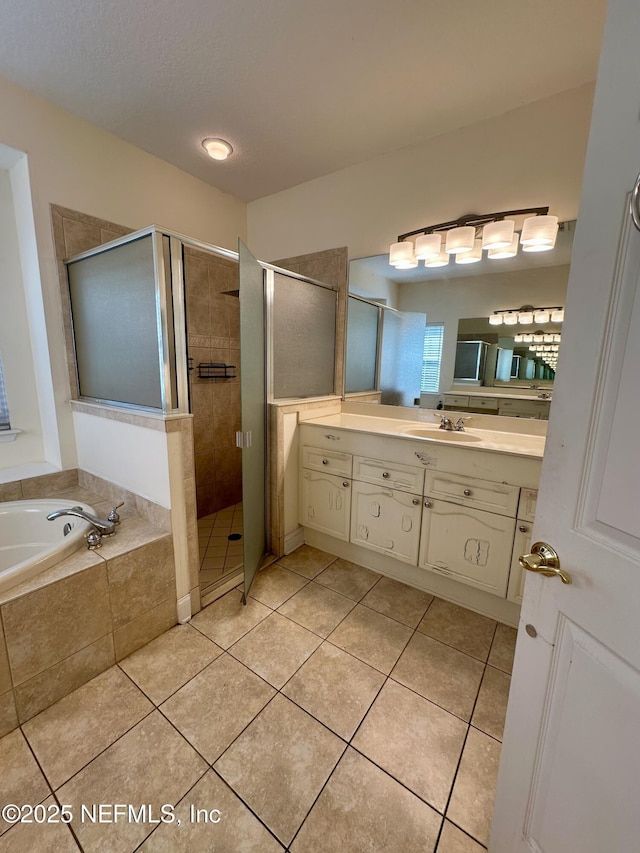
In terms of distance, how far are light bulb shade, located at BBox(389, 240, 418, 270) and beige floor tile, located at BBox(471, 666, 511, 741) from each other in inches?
88.0

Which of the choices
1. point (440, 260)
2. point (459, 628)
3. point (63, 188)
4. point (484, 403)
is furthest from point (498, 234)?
point (63, 188)

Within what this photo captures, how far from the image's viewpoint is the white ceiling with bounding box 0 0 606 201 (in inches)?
54.4

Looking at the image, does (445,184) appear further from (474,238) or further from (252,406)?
(252,406)

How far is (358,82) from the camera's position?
1.71 m

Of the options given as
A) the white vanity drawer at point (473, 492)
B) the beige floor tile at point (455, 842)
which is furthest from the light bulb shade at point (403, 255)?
the beige floor tile at point (455, 842)

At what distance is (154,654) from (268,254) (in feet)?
9.44

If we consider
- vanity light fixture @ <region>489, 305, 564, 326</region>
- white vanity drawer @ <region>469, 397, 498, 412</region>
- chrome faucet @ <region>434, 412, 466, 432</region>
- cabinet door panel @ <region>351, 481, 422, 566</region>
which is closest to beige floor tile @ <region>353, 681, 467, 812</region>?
cabinet door panel @ <region>351, 481, 422, 566</region>

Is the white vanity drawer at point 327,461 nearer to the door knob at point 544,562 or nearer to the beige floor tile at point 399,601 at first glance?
the beige floor tile at point 399,601

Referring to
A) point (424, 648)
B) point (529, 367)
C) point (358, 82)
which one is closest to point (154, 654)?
point (424, 648)

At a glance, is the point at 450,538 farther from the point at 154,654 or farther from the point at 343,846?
the point at 154,654

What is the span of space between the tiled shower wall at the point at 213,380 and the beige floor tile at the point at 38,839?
1.96m

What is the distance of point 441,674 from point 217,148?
3.21m

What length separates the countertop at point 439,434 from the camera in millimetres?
1669

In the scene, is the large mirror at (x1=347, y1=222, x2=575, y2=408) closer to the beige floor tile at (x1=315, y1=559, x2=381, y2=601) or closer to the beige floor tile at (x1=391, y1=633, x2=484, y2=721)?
the beige floor tile at (x1=315, y1=559, x2=381, y2=601)
